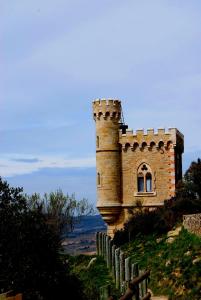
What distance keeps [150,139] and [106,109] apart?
4.29 metres

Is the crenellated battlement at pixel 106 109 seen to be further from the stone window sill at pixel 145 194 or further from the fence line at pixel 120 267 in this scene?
the fence line at pixel 120 267

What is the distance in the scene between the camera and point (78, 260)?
47656 mm

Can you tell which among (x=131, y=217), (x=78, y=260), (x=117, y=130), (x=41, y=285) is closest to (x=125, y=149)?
A: (x=117, y=130)

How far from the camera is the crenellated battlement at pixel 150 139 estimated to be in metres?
51.1

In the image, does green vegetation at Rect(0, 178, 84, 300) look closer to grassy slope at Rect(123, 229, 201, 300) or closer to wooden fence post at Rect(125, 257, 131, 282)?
grassy slope at Rect(123, 229, 201, 300)

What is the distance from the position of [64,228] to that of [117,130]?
2099 centimetres

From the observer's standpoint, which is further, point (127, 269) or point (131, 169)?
point (131, 169)

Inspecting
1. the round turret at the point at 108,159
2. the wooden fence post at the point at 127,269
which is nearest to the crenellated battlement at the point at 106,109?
the round turret at the point at 108,159

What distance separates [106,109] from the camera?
170ft

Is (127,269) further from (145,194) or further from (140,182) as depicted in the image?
(140,182)

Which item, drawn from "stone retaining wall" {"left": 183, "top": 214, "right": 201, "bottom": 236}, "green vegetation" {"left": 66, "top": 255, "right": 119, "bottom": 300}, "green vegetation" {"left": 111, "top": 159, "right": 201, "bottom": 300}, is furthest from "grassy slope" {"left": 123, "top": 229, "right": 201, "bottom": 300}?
"green vegetation" {"left": 66, "top": 255, "right": 119, "bottom": 300}

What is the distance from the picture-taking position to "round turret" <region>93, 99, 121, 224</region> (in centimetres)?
5116

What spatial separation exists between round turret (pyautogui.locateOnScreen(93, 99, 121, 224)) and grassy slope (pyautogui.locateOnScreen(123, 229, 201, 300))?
37.6ft

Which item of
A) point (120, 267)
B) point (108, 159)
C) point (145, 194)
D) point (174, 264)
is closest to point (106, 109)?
point (108, 159)
